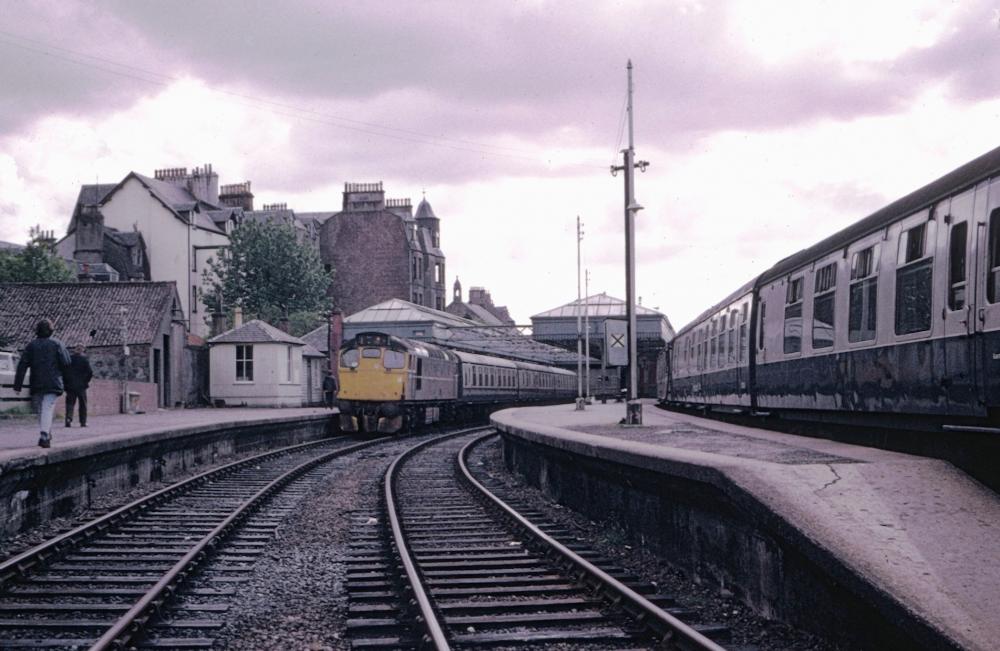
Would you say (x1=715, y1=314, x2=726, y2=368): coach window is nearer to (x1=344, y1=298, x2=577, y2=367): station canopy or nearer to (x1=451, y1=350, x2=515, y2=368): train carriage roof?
(x1=451, y1=350, x2=515, y2=368): train carriage roof

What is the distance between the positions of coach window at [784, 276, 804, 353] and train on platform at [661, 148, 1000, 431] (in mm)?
16

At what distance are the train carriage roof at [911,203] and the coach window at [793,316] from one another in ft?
0.84

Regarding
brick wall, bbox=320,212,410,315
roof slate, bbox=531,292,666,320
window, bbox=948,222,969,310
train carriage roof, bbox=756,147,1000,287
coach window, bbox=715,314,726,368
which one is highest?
brick wall, bbox=320,212,410,315

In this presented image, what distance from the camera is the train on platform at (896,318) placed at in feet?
24.8

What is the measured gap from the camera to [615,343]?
23.8 m

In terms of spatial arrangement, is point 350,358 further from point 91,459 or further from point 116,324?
point 91,459

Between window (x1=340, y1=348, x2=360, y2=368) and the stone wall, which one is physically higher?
window (x1=340, y1=348, x2=360, y2=368)

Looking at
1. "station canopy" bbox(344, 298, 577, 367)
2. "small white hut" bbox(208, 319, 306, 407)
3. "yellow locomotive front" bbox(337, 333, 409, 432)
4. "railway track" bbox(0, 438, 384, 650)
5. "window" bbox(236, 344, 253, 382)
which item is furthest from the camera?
"station canopy" bbox(344, 298, 577, 367)

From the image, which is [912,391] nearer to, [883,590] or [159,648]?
[883,590]

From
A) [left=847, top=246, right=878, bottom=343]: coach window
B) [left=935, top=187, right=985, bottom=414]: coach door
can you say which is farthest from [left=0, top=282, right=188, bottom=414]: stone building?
[left=935, top=187, right=985, bottom=414]: coach door

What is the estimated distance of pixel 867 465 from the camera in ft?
24.3

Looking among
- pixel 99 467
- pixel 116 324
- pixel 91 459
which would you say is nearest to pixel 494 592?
pixel 91 459

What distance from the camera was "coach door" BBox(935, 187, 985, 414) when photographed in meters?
7.64

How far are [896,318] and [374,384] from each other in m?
22.0
